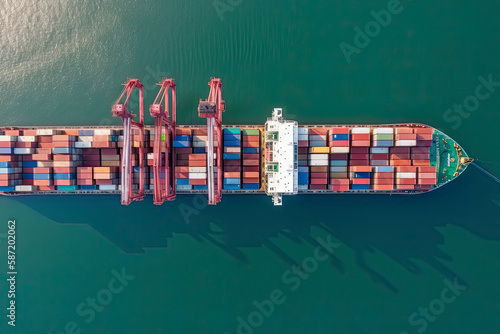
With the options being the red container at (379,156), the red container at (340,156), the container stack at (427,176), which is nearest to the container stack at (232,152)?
the red container at (340,156)

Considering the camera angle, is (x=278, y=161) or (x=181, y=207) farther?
(x=181, y=207)

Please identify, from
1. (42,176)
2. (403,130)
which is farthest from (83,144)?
(403,130)

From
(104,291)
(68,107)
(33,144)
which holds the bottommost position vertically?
(104,291)

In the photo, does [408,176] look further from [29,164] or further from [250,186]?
[29,164]

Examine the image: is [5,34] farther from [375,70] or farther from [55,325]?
[375,70]

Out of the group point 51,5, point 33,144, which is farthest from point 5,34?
point 33,144

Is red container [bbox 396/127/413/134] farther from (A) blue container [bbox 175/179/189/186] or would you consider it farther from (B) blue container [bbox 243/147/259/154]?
(A) blue container [bbox 175/179/189/186]

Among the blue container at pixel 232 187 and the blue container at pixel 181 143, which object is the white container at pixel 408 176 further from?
the blue container at pixel 181 143
